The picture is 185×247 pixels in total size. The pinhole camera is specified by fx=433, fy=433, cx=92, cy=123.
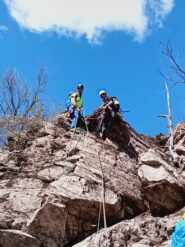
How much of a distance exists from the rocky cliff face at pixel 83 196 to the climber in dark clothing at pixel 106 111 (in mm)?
1071

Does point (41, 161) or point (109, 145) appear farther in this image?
point (109, 145)

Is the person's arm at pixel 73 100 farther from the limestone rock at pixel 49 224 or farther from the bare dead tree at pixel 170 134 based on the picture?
the limestone rock at pixel 49 224

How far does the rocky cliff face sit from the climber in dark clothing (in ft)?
3.51

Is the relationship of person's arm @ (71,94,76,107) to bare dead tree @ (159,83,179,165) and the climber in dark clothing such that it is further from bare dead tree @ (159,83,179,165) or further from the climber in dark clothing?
bare dead tree @ (159,83,179,165)

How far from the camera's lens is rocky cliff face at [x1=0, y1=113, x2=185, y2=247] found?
830 cm

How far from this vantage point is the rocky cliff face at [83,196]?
27.2 feet

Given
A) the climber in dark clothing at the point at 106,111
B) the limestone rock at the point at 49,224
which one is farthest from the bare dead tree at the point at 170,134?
the limestone rock at the point at 49,224

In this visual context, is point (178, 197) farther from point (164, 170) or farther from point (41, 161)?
point (41, 161)

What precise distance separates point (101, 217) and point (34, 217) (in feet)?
4.66

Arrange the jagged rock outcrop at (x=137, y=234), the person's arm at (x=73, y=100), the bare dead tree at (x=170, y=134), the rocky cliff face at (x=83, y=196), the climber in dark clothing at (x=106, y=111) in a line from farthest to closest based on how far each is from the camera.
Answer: the person's arm at (x=73, y=100)
the climber in dark clothing at (x=106, y=111)
the bare dead tree at (x=170, y=134)
the rocky cliff face at (x=83, y=196)
the jagged rock outcrop at (x=137, y=234)

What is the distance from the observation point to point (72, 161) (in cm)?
1045

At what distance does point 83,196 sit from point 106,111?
4544mm

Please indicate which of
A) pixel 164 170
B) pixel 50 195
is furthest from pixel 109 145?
pixel 50 195

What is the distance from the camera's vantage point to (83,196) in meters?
8.98
